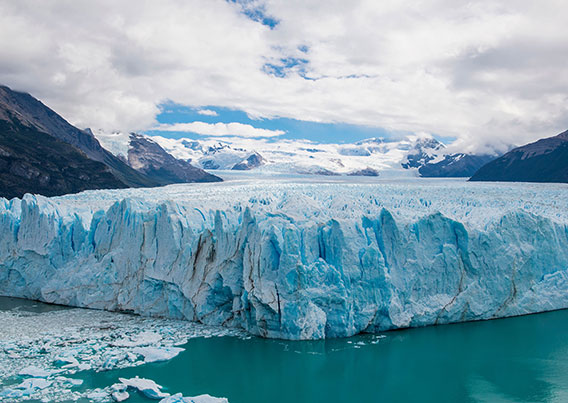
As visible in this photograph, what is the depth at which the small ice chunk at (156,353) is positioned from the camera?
10539mm

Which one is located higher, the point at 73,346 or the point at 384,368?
the point at 73,346

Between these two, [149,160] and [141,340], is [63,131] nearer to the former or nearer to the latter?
[149,160]

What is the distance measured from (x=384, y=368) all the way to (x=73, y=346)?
6.95 metres

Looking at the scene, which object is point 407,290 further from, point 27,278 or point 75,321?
point 27,278

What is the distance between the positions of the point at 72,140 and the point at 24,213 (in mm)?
60509

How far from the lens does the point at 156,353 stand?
10.7m

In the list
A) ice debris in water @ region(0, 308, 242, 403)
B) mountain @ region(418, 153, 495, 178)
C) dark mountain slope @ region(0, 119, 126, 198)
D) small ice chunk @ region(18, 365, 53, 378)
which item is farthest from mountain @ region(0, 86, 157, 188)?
mountain @ region(418, 153, 495, 178)

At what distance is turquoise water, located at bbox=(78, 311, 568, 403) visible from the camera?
9508mm

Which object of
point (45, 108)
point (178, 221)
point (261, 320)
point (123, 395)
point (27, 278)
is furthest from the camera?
point (45, 108)

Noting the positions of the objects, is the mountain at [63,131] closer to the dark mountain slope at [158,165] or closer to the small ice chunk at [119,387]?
the dark mountain slope at [158,165]

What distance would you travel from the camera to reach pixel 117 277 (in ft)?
46.3

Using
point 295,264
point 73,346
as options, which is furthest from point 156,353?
point 295,264

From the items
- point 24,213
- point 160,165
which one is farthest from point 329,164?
point 24,213

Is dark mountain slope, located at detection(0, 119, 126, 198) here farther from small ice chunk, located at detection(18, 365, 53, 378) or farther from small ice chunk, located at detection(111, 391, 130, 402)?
small ice chunk, located at detection(111, 391, 130, 402)
